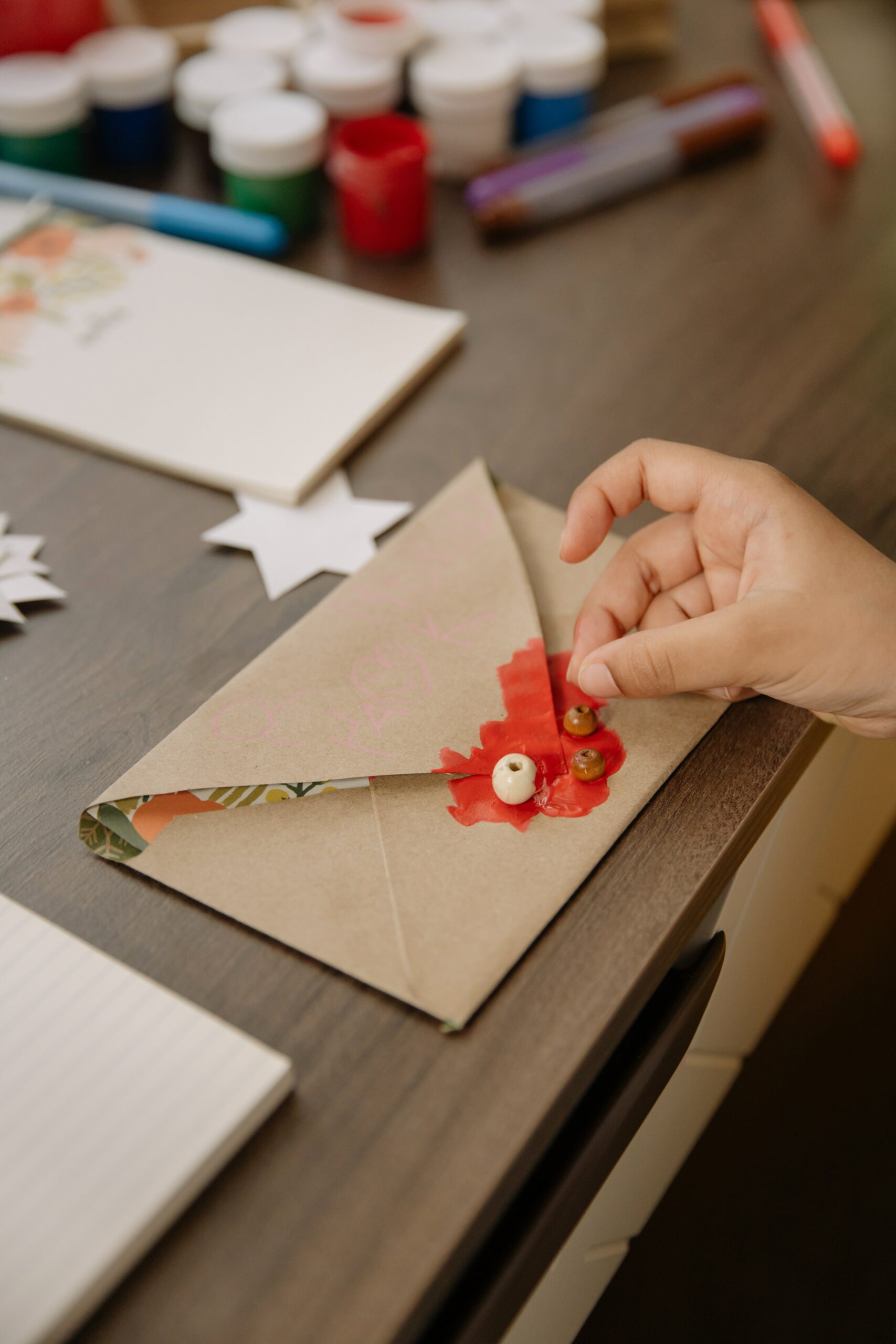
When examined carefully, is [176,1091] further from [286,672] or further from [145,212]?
[145,212]

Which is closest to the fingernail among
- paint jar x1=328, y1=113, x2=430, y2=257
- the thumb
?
the thumb

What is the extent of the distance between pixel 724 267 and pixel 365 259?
28 cm

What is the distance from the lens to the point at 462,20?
920mm

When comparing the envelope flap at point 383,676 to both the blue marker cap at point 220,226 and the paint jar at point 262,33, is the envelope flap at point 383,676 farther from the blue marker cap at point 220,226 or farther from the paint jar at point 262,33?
the paint jar at point 262,33

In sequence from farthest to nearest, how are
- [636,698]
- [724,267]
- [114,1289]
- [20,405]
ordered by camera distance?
[724,267]
[20,405]
[636,698]
[114,1289]

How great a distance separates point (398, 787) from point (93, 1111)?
0.18m

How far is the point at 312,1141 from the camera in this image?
15.2 inches

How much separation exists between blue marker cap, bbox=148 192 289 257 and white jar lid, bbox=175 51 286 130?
0.30 ft

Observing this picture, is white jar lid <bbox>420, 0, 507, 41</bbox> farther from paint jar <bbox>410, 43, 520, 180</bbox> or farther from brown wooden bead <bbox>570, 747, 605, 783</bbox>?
brown wooden bead <bbox>570, 747, 605, 783</bbox>

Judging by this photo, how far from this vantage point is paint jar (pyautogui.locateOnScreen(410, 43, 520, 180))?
851 mm

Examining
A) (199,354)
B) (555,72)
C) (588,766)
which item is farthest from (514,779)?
(555,72)

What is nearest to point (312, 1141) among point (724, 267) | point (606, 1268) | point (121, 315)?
point (606, 1268)

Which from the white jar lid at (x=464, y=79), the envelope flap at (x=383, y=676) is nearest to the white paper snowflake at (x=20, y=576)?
the envelope flap at (x=383, y=676)

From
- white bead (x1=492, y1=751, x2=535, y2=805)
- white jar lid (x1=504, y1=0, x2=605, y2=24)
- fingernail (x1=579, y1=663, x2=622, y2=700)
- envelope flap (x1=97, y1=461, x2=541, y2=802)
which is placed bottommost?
white bead (x1=492, y1=751, x2=535, y2=805)
